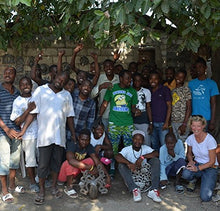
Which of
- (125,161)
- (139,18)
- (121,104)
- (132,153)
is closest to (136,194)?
(125,161)

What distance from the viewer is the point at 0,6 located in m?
3.03

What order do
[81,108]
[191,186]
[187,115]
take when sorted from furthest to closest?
[187,115] → [81,108] → [191,186]

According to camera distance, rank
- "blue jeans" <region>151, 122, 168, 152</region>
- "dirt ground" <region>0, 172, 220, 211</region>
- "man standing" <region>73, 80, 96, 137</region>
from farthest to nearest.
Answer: "blue jeans" <region>151, 122, 168, 152</region> < "man standing" <region>73, 80, 96, 137</region> < "dirt ground" <region>0, 172, 220, 211</region>

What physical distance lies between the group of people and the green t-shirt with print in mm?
15

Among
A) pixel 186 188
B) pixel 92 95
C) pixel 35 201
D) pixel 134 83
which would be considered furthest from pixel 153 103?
pixel 35 201

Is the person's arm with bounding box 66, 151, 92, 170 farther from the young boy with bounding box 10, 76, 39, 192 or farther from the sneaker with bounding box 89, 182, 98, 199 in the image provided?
the young boy with bounding box 10, 76, 39, 192

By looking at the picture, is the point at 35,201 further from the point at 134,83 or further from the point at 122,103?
the point at 134,83

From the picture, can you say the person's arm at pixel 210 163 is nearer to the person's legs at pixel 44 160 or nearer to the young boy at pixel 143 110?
the young boy at pixel 143 110

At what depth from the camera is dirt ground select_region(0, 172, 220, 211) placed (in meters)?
3.64

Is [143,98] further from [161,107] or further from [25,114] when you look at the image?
[25,114]

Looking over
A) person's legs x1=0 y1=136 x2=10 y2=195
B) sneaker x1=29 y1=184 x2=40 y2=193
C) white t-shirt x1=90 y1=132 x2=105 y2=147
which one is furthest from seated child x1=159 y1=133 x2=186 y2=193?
person's legs x1=0 y1=136 x2=10 y2=195

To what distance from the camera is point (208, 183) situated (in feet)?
12.6

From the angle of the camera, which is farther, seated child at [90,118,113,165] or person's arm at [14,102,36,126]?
seated child at [90,118,113,165]

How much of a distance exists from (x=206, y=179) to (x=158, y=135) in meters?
1.02
